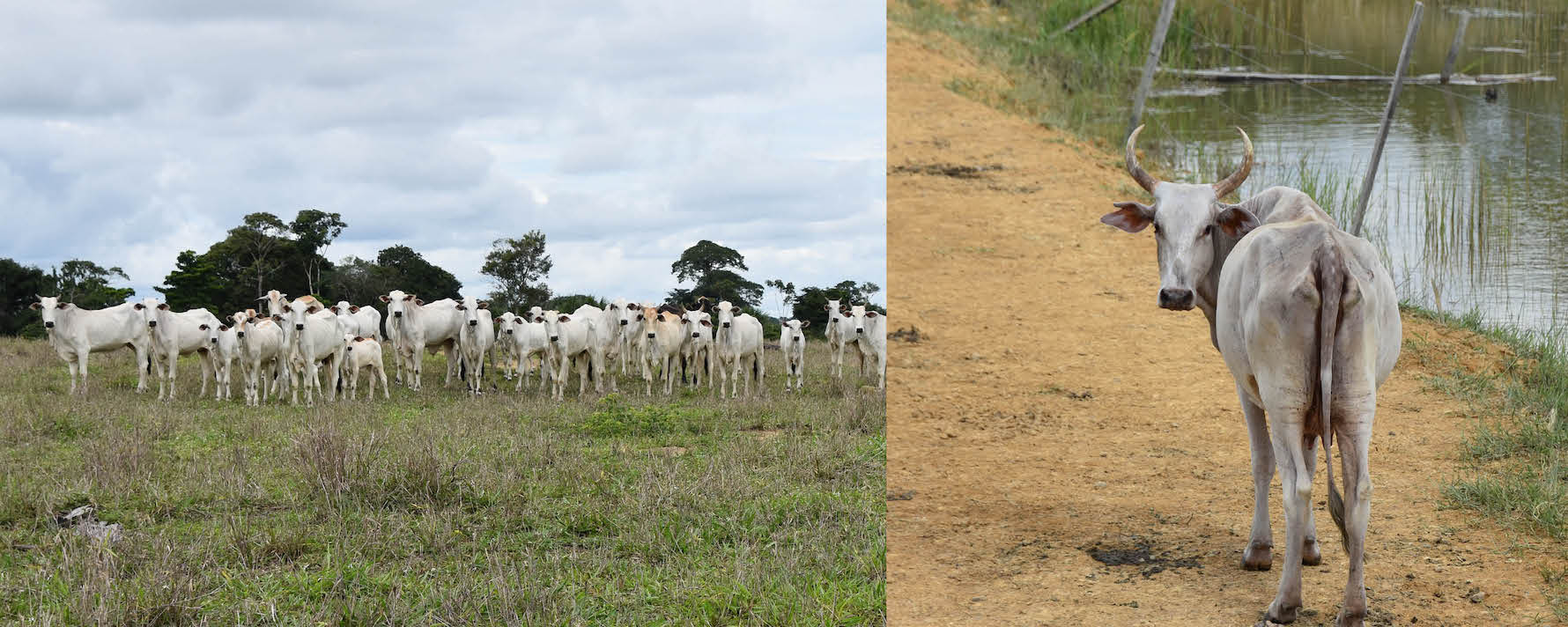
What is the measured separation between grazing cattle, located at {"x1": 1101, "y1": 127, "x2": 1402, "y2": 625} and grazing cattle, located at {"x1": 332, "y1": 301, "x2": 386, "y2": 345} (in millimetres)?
15323

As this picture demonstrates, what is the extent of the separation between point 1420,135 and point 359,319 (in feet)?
47.8

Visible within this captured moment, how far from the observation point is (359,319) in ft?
62.1

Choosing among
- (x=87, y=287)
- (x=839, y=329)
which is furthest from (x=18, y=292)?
(x=839, y=329)

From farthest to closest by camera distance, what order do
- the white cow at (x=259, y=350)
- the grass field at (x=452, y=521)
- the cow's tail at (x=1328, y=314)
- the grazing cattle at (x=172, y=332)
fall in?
the grazing cattle at (x=172, y=332) → the white cow at (x=259, y=350) → the grass field at (x=452, y=521) → the cow's tail at (x=1328, y=314)

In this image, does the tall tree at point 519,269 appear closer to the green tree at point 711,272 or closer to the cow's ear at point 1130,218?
the green tree at point 711,272

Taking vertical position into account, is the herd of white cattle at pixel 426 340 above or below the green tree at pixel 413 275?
below

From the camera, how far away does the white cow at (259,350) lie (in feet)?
47.6

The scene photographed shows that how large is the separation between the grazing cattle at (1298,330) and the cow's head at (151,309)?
46.7 ft

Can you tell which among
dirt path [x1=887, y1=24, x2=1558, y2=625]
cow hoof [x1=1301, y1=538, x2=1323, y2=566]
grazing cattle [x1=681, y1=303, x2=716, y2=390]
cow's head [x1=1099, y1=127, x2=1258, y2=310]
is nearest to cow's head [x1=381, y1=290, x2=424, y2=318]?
grazing cattle [x1=681, y1=303, x2=716, y2=390]

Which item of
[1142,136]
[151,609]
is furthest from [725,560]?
[1142,136]

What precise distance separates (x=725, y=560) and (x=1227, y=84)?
37.2 ft

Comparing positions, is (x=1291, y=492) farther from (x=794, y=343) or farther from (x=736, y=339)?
(x=736, y=339)

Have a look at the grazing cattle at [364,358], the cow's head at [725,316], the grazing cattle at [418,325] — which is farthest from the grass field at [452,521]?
the grazing cattle at [418,325]

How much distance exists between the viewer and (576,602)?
16.8ft
